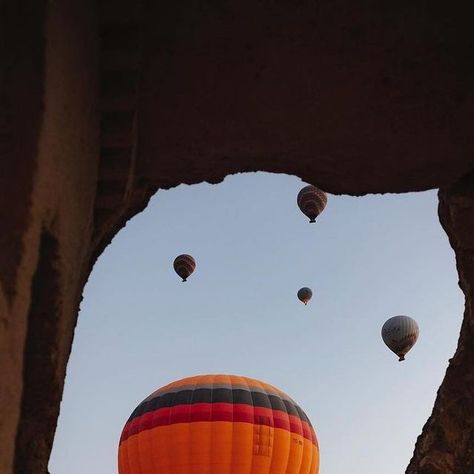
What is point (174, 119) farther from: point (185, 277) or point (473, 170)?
point (185, 277)

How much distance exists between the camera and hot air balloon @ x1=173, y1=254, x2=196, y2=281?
2483cm

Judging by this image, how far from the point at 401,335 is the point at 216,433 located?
6.70m

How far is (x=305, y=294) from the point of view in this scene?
2870 cm

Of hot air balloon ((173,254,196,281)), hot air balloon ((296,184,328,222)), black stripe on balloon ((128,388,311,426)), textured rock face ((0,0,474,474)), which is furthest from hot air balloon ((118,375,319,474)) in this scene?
textured rock face ((0,0,474,474))

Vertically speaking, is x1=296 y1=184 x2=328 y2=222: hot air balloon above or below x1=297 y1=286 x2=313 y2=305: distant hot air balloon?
above

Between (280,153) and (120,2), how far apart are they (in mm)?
1464

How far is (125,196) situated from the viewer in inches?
167

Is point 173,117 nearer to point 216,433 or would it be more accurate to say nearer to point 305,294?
point 216,433

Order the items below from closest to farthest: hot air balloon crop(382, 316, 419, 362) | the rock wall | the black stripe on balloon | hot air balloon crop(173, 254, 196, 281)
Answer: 1. the rock wall
2. the black stripe on balloon
3. hot air balloon crop(382, 316, 419, 362)
4. hot air balloon crop(173, 254, 196, 281)

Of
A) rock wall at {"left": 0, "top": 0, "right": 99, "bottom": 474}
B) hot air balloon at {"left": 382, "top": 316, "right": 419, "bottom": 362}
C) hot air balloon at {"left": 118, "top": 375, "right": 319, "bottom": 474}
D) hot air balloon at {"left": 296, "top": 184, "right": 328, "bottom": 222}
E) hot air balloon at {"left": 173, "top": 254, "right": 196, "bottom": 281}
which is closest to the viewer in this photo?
rock wall at {"left": 0, "top": 0, "right": 99, "bottom": 474}

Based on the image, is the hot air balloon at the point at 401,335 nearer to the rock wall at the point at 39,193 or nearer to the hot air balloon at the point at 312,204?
the hot air balloon at the point at 312,204

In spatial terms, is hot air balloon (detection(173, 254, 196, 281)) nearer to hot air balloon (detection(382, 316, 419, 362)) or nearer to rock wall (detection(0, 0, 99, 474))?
hot air balloon (detection(382, 316, 419, 362))

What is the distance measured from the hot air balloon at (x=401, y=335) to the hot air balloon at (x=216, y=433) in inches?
150

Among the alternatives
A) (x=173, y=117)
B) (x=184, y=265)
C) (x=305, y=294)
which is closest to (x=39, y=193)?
(x=173, y=117)
